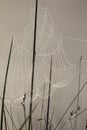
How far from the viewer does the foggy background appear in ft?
4.55

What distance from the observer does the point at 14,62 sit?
4.64 ft

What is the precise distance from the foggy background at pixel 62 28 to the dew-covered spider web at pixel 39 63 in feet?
0.11

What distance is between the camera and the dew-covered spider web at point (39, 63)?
1386mm

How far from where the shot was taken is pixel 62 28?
1.42 m

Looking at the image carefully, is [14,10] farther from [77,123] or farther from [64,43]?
[77,123]

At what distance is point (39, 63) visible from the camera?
1.40m

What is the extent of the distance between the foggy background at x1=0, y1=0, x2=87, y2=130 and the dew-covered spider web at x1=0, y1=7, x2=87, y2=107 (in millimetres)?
33

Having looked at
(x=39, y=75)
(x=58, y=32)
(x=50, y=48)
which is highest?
(x=58, y=32)

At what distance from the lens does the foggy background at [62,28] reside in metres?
1.39

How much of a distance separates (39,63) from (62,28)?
272mm

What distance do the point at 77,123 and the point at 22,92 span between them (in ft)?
1.31

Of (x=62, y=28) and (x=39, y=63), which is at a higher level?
(x=62, y=28)

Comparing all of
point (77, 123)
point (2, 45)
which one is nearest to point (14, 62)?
point (2, 45)

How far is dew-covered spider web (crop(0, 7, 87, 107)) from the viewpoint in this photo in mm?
1386
